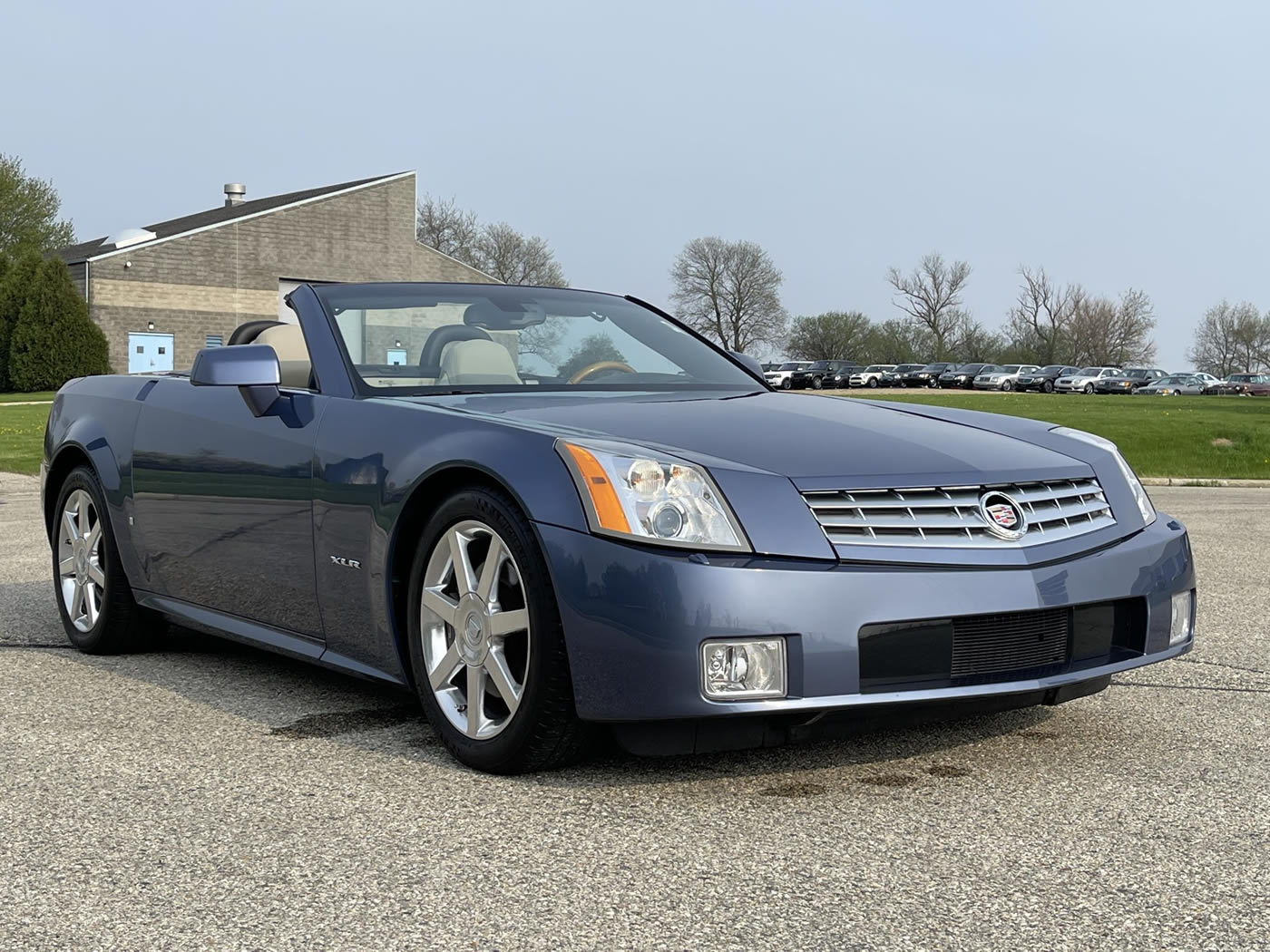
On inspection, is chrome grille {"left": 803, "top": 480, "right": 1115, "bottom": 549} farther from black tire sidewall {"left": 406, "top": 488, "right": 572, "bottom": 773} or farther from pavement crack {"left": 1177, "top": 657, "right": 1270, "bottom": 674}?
pavement crack {"left": 1177, "top": 657, "right": 1270, "bottom": 674}

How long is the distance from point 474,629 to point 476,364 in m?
1.17

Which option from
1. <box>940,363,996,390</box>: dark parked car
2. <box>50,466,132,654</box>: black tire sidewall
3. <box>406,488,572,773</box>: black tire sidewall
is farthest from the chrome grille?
<box>940,363,996,390</box>: dark parked car

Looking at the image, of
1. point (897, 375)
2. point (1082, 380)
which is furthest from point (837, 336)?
point (1082, 380)

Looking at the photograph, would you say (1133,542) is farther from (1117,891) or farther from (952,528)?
(1117,891)

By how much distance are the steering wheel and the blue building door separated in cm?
4761

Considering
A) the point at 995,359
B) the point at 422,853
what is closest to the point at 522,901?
the point at 422,853

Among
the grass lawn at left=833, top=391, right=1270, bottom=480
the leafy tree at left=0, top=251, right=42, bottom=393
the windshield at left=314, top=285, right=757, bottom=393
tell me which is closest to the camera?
the windshield at left=314, top=285, right=757, bottom=393

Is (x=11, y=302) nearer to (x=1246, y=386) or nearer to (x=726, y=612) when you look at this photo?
(x=726, y=612)

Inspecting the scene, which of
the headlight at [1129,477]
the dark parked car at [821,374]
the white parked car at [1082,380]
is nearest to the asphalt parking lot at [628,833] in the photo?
the headlight at [1129,477]

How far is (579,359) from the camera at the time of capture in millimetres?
5051

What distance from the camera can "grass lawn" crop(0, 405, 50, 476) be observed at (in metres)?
17.9

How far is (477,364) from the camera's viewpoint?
4.80 meters

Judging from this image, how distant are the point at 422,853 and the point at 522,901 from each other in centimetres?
39

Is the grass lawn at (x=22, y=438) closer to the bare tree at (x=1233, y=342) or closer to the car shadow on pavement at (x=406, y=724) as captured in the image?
the car shadow on pavement at (x=406, y=724)
